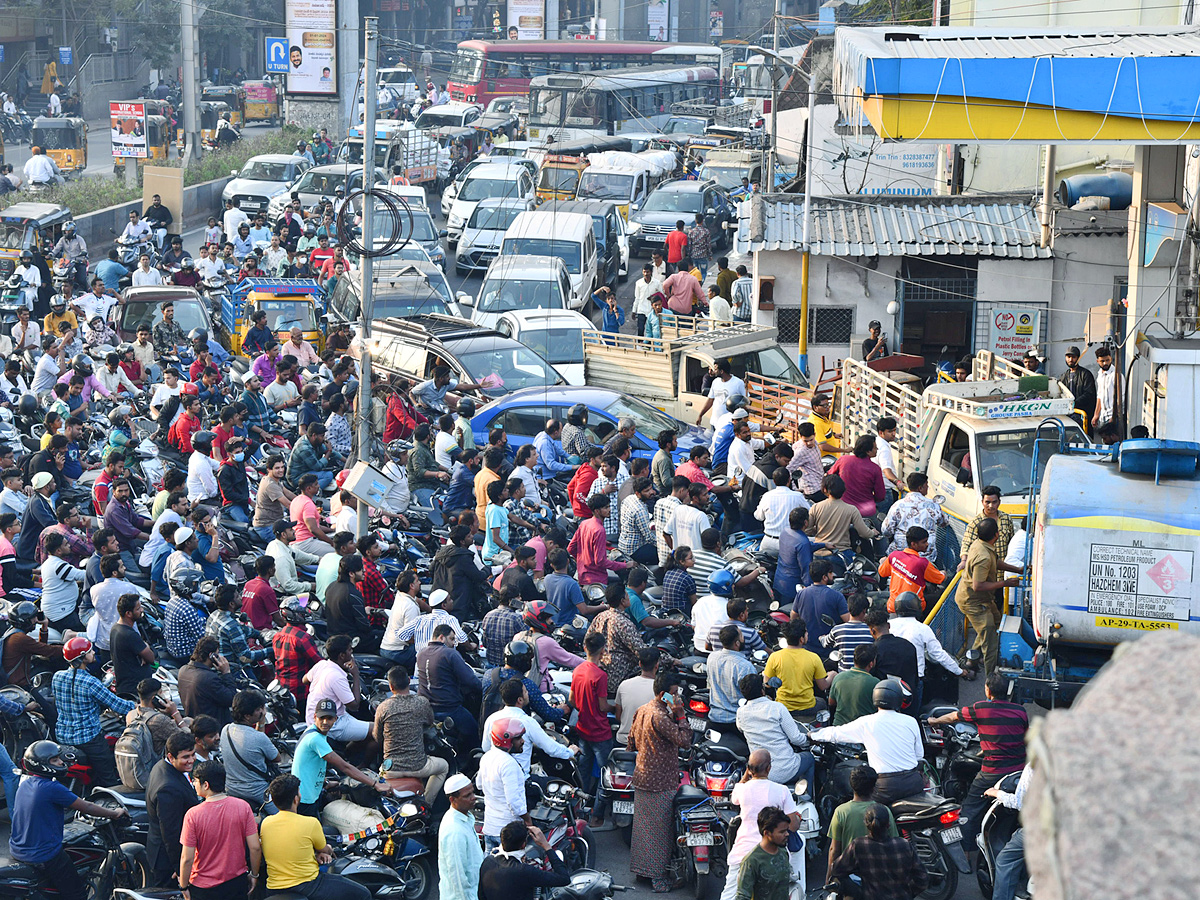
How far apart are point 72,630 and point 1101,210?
1504 centimetres

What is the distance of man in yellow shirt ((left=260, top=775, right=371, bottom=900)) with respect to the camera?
7180 mm

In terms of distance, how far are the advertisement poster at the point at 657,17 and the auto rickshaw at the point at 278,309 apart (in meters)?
62.1

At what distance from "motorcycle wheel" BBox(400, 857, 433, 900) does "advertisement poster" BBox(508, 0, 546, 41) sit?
6312 centimetres

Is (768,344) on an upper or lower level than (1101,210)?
lower

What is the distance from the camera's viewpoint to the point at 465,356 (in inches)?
702

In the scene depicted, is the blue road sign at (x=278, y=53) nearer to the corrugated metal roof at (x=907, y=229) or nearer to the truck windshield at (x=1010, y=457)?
the corrugated metal roof at (x=907, y=229)

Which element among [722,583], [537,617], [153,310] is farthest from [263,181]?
[722,583]

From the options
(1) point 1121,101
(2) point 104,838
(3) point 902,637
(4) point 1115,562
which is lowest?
(2) point 104,838

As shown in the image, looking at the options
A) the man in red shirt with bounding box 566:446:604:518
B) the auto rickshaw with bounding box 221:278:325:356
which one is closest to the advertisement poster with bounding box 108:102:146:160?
the auto rickshaw with bounding box 221:278:325:356

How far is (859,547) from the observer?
1252 cm

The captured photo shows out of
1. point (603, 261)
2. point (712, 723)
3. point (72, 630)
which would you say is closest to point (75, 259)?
point (603, 261)

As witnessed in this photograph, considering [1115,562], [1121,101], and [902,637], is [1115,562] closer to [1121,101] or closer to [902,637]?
[902,637]

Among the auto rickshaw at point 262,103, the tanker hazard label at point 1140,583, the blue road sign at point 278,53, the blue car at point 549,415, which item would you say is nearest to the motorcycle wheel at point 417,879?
the tanker hazard label at point 1140,583

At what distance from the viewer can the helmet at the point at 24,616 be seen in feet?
33.3
